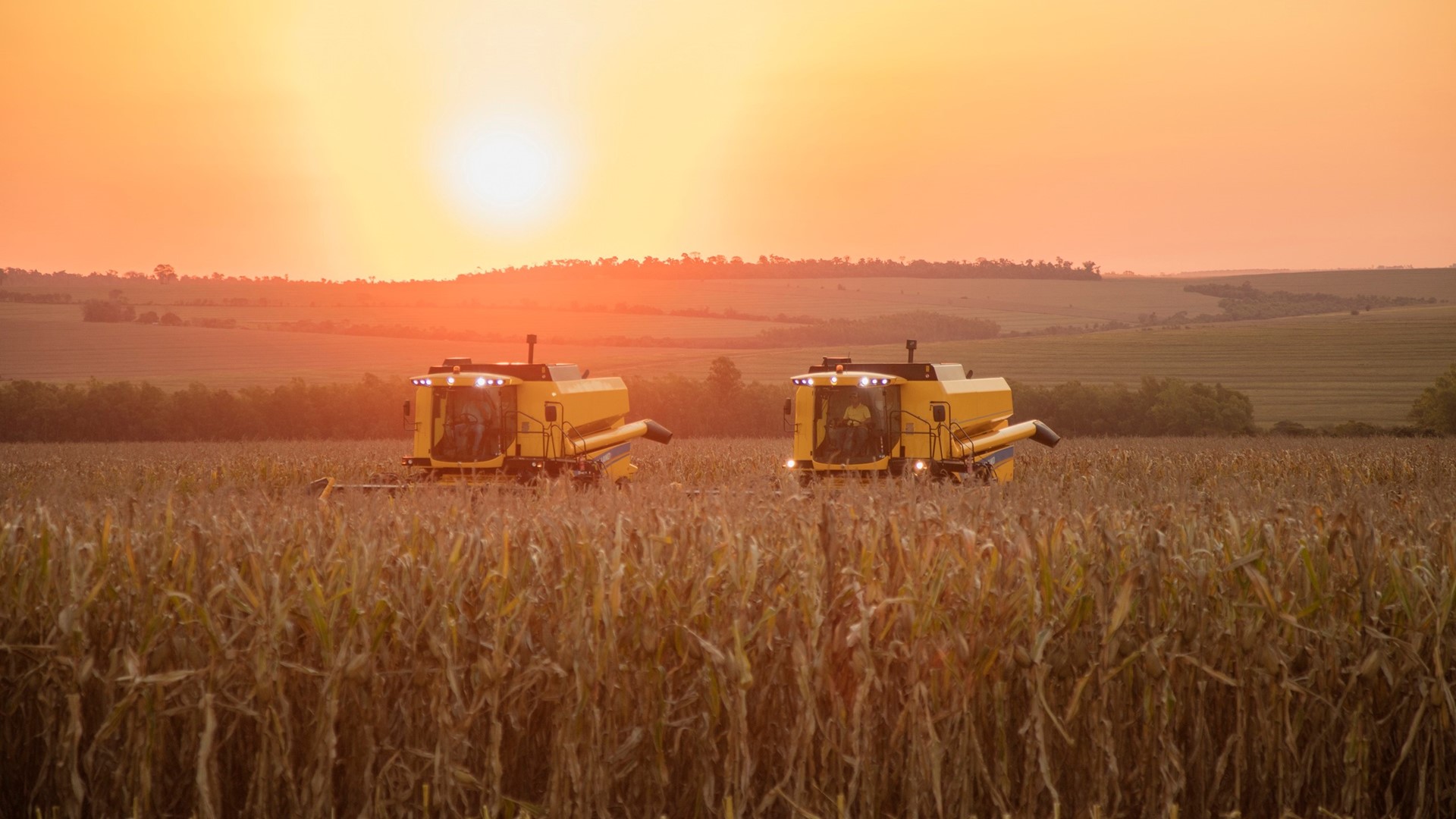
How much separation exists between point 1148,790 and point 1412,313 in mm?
90798

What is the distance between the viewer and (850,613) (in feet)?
17.8

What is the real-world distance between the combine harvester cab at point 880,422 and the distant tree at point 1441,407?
1383 inches

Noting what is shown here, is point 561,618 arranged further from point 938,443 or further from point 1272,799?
point 938,443

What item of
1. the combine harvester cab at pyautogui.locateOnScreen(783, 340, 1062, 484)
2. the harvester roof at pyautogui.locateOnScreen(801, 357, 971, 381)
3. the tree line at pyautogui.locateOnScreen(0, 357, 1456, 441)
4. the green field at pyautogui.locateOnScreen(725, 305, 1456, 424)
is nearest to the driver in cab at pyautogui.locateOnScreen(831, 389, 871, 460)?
the combine harvester cab at pyautogui.locateOnScreen(783, 340, 1062, 484)

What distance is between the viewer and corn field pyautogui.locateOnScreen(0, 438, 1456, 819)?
517 centimetres

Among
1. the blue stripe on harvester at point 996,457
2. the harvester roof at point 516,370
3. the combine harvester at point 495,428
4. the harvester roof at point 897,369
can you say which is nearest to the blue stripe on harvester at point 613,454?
the combine harvester at point 495,428

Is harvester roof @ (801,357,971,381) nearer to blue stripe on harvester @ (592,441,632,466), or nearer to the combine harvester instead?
blue stripe on harvester @ (592,441,632,466)

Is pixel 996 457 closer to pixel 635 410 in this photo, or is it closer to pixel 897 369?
pixel 897 369

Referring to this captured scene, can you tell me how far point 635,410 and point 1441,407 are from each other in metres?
31.4

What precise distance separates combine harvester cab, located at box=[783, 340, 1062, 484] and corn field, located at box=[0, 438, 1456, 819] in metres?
10.6

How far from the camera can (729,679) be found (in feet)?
16.9

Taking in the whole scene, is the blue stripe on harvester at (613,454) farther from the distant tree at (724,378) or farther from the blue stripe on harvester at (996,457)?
the distant tree at (724,378)

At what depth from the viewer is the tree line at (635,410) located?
4094cm

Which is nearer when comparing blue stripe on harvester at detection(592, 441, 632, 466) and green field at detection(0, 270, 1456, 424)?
blue stripe on harvester at detection(592, 441, 632, 466)
